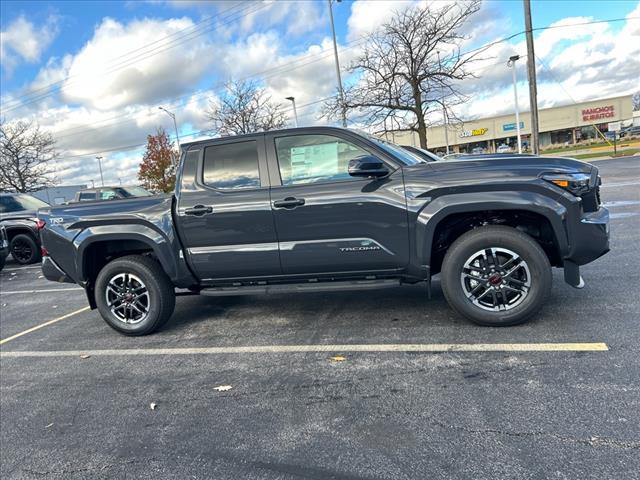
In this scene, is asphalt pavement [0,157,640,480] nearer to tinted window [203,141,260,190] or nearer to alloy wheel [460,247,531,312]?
alloy wheel [460,247,531,312]

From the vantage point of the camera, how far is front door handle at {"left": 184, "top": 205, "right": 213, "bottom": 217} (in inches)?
173

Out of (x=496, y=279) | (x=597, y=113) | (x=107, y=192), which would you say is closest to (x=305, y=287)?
(x=496, y=279)

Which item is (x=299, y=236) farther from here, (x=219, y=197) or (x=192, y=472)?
(x=192, y=472)

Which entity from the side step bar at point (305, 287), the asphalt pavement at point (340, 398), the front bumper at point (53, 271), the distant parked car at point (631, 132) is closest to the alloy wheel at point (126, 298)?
the asphalt pavement at point (340, 398)

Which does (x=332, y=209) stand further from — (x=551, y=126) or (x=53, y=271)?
(x=551, y=126)

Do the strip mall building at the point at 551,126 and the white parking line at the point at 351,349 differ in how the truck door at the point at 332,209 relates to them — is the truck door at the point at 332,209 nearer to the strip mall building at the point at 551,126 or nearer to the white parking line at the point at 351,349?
the white parking line at the point at 351,349

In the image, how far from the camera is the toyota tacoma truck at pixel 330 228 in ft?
12.5

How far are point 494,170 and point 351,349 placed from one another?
1.92 m

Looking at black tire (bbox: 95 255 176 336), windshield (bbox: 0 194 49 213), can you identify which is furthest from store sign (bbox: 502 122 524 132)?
black tire (bbox: 95 255 176 336)

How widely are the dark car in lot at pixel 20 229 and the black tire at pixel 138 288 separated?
24.8ft

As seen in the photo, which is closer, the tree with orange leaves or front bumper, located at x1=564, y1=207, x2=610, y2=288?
front bumper, located at x1=564, y1=207, x2=610, y2=288

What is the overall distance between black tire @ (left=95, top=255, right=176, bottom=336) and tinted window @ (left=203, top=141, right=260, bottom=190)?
1.12 metres

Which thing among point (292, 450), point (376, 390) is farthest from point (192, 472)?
point (376, 390)

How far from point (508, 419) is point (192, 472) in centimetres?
182
